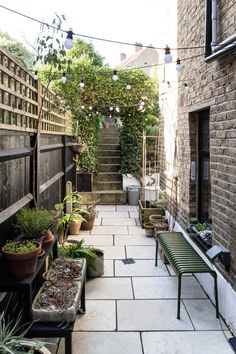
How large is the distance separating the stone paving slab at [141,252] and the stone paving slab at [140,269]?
20 cm

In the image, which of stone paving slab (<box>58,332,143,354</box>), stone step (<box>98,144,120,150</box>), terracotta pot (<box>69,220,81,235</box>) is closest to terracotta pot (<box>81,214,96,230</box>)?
terracotta pot (<box>69,220,81,235</box>)

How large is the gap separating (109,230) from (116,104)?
416 centimetres

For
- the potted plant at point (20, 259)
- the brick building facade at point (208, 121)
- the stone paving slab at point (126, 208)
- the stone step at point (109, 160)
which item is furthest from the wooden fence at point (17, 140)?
the stone step at point (109, 160)

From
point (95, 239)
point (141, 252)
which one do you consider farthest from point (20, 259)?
point (95, 239)

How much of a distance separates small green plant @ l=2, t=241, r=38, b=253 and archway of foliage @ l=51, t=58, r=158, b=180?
6455 millimetres

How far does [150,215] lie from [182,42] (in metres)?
3.02

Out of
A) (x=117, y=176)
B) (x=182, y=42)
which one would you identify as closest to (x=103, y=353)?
(x=182, y=42)

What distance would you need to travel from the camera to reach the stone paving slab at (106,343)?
2.54 meters

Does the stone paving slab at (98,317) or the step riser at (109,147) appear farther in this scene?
the step riser at (109,147)

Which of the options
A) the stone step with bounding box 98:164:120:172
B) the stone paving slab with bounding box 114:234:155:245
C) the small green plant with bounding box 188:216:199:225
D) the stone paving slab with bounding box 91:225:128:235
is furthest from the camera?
the stone step with bounding box 98:164:120:172

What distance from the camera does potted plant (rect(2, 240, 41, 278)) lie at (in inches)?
82.0

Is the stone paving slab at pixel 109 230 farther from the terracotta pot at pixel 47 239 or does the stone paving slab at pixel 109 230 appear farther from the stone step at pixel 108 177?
the terracotta pot at pixel 47 239

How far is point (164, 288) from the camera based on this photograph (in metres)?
3.66

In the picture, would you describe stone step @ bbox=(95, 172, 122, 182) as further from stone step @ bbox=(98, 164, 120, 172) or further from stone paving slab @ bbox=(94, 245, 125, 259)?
stone paving slab @ bbox=(94, 245, 125, 259)
